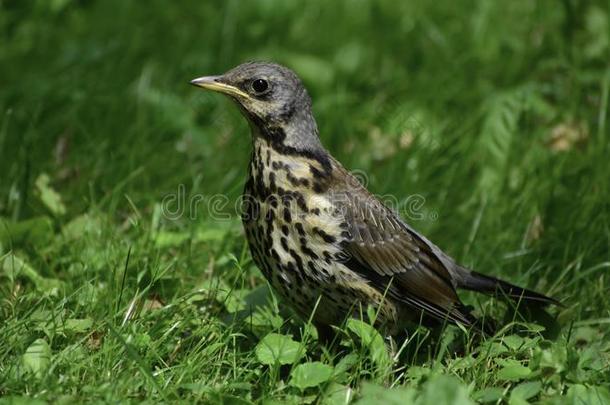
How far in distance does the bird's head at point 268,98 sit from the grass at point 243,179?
0.66 metres

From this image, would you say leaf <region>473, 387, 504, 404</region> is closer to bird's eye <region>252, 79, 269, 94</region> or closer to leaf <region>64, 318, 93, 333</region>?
leaf <region>64, 318, 93, 333</region>

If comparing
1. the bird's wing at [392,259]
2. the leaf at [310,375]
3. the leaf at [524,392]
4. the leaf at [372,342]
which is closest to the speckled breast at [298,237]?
the bird's wing at [392,259]

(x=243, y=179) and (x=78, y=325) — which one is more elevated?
(x=243, y=179)

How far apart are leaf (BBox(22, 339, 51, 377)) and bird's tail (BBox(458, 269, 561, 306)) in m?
2.14

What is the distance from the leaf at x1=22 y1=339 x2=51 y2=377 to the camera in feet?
12.3

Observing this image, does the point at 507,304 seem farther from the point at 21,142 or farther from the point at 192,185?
the point at 21,142

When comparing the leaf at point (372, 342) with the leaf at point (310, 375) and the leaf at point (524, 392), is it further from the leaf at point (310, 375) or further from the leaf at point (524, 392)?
the leaf at point (524, 392)

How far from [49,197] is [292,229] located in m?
1.67

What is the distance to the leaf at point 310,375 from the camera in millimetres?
3895

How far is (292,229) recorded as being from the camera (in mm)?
4441

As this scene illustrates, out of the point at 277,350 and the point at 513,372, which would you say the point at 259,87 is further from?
the point at 513,372

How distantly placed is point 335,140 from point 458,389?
3467mm

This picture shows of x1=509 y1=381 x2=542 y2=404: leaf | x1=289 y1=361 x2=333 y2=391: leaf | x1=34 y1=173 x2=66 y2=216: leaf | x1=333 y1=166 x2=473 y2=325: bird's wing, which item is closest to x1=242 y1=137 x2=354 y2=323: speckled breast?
x1=333 y1=166 x2=473 y2=325: bird's wing

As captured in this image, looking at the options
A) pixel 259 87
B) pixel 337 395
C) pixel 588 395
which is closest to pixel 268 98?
pixel 259 87
